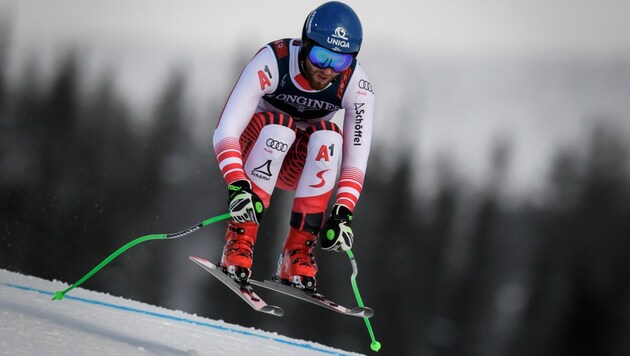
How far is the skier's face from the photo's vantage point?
13.6ft

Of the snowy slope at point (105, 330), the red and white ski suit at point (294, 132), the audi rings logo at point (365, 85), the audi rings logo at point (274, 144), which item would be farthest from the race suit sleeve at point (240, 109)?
the snowy slope at point (105, 330)

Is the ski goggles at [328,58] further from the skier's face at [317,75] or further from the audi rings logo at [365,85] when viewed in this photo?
the audi rings logo at [365,85]

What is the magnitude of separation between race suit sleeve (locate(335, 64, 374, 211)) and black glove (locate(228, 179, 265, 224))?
573 millimetres

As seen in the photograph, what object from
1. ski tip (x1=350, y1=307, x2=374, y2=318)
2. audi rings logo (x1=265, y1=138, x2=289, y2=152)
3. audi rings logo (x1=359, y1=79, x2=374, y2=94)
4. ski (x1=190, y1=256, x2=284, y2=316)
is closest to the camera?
ski (x1=190, y1=256, x2=284, y2=316)

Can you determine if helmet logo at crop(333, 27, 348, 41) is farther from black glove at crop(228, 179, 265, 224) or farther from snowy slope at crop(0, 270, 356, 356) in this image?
snowy slope at crop(0, 270, 356, 356)

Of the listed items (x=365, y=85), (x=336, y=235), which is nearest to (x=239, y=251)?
(x=336, y=235)

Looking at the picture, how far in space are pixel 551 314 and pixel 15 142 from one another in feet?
59.0

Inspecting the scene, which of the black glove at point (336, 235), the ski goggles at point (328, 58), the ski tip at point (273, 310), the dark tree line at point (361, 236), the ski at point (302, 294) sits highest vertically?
the ski goggles at point (328, 58)

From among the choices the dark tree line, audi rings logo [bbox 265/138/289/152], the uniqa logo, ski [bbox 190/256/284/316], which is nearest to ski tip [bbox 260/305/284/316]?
ski [bbox 190/256/284/316]

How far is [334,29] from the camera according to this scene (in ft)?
13.2

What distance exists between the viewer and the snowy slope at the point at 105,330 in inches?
144

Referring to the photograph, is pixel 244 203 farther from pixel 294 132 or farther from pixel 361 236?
pixel 361 236

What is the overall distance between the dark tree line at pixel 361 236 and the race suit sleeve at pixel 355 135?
17.9 m

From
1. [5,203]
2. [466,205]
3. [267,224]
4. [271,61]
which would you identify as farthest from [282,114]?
[466,205]
